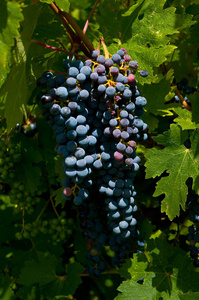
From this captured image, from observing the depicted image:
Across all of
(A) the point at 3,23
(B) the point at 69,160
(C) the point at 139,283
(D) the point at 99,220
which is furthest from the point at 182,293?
(A) the point at 3,23

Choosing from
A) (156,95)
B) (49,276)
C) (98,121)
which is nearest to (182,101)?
(156,95)

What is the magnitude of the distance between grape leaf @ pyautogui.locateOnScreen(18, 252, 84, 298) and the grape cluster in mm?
763

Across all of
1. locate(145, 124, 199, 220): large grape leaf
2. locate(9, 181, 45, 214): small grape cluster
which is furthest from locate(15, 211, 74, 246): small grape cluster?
locate(145, 124, 199, 220): large grape leaf

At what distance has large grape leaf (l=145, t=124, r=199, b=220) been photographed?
1729mm

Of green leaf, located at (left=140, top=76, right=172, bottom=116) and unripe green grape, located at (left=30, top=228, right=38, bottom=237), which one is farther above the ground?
green leaf, located at (left=140, top=76, right=172, bottom=116)

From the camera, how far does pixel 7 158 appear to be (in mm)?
2076

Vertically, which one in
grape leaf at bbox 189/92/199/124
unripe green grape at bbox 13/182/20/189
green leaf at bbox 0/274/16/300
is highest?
grape leaf at bbox 189/92/199/124

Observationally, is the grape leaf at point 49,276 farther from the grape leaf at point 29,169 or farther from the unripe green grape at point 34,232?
the grape leaf at point 29,169

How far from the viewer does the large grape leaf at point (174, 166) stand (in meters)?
1.73

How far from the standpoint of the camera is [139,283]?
196 centimetres

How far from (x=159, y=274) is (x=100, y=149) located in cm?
89

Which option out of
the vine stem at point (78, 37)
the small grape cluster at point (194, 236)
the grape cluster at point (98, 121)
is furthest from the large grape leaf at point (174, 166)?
the vine stem at point (78, 37)

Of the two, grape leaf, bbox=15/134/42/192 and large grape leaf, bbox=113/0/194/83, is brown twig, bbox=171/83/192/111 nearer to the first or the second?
large grape leaf, bbox=113/0/194/83

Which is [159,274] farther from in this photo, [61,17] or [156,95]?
[61,17]
